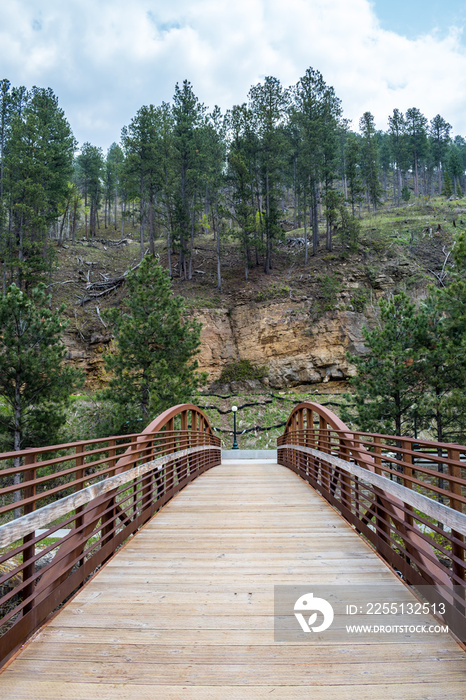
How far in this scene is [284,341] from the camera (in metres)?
24.9

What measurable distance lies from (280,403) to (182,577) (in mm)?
19938

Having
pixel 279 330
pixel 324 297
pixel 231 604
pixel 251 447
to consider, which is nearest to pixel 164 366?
pixel 251 447

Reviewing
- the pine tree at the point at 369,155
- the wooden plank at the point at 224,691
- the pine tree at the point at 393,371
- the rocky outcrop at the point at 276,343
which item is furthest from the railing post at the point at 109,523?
the pine tree at the point at 369,155

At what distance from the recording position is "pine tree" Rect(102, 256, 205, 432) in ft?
43.0

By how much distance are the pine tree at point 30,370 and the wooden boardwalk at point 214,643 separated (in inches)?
385

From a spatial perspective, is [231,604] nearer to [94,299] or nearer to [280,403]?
[280,403]

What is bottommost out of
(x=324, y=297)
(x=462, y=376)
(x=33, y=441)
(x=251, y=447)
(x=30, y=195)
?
(x=251, y=447)

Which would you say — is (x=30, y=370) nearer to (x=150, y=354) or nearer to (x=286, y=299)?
(x=150, y=354)

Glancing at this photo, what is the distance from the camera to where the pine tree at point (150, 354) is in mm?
13102

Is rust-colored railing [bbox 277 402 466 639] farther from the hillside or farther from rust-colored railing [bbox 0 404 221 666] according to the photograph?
the hillside

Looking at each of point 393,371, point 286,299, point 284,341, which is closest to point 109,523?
point 393,371

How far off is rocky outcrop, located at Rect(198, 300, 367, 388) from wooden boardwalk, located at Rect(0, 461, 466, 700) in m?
20.9

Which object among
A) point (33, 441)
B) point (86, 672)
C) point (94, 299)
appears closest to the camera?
point (86, 672)

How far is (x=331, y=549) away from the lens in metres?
3.56
